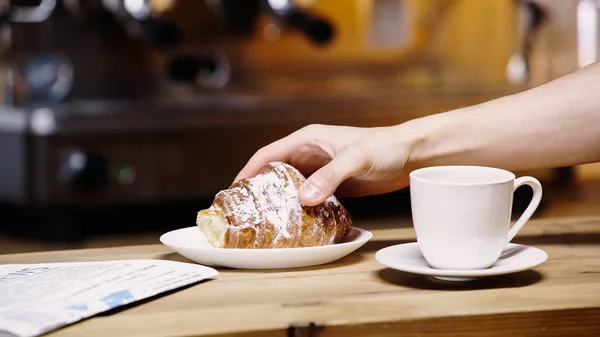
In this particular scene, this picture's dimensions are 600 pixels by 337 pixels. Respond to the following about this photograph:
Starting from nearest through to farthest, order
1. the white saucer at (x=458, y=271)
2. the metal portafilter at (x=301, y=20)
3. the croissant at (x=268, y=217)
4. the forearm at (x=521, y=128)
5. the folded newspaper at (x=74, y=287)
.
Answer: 1. the folded newspaper at (x=74, y=287)
2. the white saucer at (x=458, y=271)
3. the croissant at (x=268, y=217)
4. the forearm at (x=521, y=128)
5. the metal portafilter at (x=301, y=20)

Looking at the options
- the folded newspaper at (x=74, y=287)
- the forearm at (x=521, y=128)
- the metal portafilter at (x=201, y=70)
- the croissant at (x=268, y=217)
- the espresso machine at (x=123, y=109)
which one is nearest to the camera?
the folded newspaper at (x=74, y=287)

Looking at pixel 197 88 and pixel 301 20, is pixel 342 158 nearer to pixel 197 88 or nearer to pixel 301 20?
pixel 301 20

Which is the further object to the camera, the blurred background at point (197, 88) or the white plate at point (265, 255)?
the blurred background at point (197, 88)

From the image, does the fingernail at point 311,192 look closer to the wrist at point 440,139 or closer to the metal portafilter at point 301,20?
the wrist at point 440,139

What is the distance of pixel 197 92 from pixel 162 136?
328mm

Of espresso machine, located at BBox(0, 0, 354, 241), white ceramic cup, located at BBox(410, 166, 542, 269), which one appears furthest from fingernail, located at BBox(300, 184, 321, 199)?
espresso machine, located at BBox(0, 0, 354, 241)

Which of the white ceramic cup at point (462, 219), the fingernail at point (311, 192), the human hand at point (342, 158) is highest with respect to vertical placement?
the human hand at point (342, 158)

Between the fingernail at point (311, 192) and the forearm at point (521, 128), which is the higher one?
the forearm at point (521, 128)

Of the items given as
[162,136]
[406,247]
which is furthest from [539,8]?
[406,247]

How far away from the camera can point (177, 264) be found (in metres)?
1.10

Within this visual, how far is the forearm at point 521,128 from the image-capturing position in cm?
124

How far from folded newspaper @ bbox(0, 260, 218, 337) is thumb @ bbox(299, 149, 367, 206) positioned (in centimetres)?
14

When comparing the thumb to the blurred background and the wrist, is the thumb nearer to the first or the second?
the wrist

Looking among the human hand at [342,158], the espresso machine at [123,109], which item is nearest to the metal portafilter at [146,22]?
the espresso machine at [123,109]
